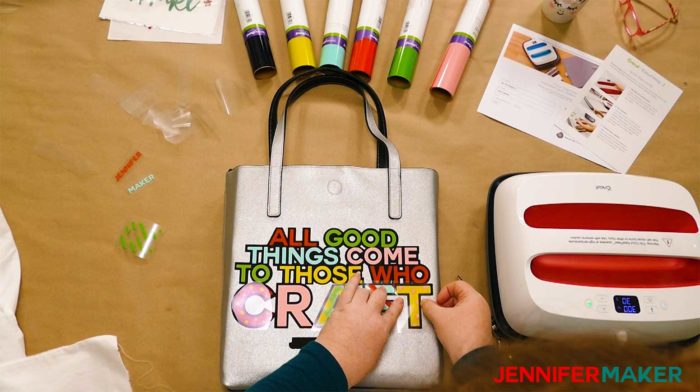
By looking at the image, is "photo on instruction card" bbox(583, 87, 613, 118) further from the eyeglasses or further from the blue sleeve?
the blue sleeve

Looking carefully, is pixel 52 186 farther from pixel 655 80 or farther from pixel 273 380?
pixel 655 80

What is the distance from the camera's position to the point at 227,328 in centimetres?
62

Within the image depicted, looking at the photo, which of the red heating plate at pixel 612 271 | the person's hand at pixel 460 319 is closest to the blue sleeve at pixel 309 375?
the person's hand at pixel 460 319

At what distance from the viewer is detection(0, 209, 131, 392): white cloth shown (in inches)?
24.3

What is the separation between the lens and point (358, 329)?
59cm

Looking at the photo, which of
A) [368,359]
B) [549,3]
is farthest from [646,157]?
[368,359]

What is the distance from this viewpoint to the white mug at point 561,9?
2.58ft

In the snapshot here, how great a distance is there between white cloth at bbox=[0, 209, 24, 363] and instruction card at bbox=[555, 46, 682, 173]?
30.5 inches

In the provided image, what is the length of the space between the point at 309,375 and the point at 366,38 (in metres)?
0.48

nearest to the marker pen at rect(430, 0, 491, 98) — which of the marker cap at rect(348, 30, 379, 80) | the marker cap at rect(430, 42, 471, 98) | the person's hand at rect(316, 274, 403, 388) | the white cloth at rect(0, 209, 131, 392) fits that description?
the marker cap at rect(430, 42, 471, 98)

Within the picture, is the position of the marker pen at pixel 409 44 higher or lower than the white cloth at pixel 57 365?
higher

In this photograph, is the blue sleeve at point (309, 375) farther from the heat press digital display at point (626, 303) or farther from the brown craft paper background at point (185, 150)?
the heat press digital display at point (626, 303)

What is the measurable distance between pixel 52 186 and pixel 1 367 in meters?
0.24

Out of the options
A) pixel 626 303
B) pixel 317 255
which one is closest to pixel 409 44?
pixel 317 255
